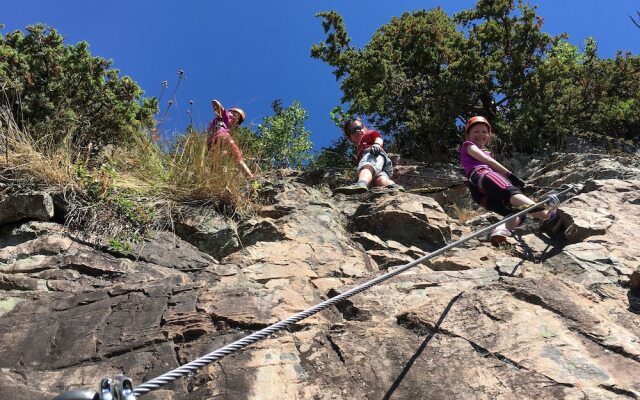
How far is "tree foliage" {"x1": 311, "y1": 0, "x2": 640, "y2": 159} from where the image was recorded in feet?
31.4

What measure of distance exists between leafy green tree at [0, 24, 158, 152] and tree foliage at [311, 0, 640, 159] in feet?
15.1

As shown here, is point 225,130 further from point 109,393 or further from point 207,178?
point 109,393

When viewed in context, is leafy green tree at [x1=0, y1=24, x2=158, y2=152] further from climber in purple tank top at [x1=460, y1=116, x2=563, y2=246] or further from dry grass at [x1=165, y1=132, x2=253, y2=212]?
climber in purple tank top at [x1=460, y1=116, x2=563, y2=246]

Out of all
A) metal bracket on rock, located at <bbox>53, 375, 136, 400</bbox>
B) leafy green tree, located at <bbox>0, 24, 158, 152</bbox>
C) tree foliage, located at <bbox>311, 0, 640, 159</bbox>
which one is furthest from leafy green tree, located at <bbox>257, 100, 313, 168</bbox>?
metal bracket on rock, located at <bbox>53, 375, 136, 400</bbox>

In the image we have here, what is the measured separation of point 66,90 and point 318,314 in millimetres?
4786

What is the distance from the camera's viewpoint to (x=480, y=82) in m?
9.65

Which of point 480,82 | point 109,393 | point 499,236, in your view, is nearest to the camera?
point 109,393

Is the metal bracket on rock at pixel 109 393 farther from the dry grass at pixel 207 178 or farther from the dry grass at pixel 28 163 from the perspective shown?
the dry grass at pixel 207 178

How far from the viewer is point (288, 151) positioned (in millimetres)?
11562

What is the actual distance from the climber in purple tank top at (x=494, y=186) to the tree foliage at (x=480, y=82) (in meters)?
3.63

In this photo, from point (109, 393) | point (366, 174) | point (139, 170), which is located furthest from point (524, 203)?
point (109, 393)

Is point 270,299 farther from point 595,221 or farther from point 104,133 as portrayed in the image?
point 104,133

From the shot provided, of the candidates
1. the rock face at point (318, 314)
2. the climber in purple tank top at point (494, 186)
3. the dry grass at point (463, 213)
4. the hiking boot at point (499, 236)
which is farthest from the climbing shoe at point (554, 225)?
the dry grass at point (463, 213)

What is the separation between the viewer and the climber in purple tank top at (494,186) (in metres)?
5.08
